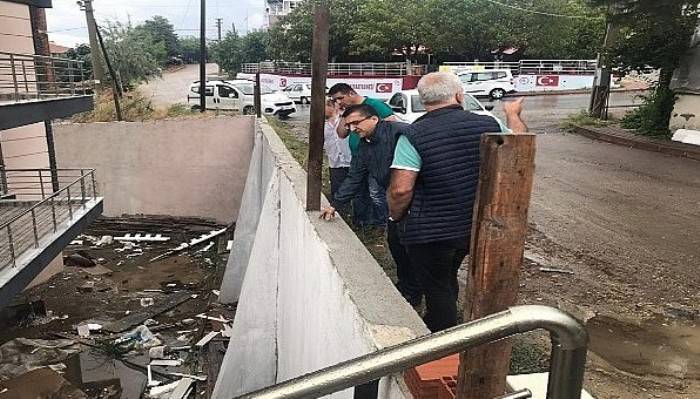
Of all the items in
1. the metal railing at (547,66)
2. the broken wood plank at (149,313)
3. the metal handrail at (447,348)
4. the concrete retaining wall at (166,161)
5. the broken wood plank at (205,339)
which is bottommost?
the broken wood plank at (149,313)

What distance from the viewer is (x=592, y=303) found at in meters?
4.38

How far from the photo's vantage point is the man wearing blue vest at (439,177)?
2703 millimetres

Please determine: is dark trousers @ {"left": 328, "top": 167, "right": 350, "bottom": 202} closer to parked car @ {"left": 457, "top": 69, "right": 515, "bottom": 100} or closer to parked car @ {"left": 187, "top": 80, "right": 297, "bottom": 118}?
parked car @ {"left": 187, "top": 80, "right": 297, "bottom": 118}

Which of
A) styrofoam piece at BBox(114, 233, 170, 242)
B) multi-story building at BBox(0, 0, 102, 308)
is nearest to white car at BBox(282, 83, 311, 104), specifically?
styrofoam piece at BBox(114, 233, 170, 242)

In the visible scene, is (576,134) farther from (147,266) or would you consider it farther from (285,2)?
(285,2)

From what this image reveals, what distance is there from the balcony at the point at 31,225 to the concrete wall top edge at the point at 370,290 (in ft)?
11.4

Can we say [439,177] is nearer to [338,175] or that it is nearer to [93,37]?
[338,175]

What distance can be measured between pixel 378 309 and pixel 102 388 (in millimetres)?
5678

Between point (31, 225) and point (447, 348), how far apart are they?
783 cm

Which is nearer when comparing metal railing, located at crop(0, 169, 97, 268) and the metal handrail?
the metal handrail

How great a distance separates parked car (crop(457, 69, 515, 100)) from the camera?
87.9 feet

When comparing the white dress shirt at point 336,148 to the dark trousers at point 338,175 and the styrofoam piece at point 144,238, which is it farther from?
the styrofoam piece at point 144,238

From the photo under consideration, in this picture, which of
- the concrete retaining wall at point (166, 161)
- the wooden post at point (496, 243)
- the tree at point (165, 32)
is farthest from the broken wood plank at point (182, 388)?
the tree at point (165, 32)

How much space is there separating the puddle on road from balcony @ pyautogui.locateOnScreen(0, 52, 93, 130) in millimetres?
6192
